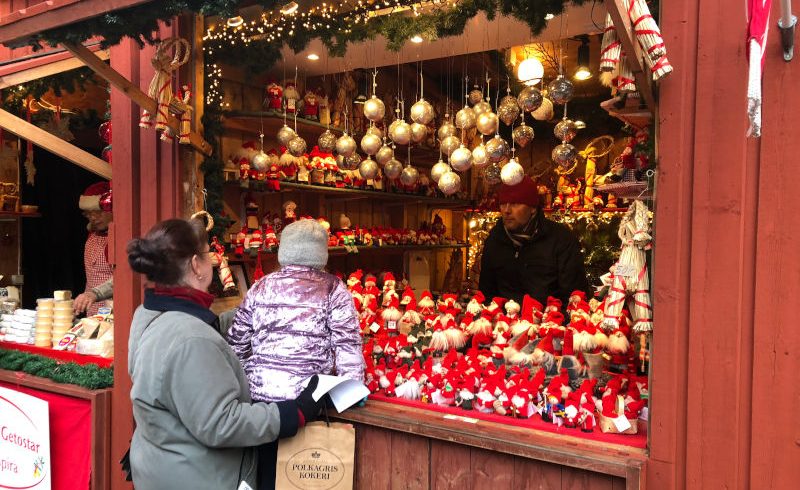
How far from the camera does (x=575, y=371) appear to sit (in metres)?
2.65

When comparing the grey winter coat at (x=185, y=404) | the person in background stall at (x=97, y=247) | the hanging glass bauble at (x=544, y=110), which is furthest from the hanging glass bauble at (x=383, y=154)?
the grey winter coat at (x=185, y=404)

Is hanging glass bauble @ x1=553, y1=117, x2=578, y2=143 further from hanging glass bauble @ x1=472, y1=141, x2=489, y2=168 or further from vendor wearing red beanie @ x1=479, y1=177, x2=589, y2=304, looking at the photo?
vendor wearing red beanie @ x1=479, y1=177, x2=589, y2=304

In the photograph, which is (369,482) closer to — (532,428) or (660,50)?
(532,428)

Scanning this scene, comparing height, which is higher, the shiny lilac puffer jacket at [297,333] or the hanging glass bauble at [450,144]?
the hanging glass bauble at [450,144]

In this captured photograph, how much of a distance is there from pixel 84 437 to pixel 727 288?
3.23 m

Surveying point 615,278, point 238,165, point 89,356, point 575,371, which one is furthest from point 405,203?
point 615,278

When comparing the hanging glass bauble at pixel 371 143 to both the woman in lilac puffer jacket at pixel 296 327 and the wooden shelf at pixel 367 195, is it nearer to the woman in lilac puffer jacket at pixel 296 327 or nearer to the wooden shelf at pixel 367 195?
the wooden shelf at pixel 367 195

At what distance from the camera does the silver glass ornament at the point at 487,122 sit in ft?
11.6

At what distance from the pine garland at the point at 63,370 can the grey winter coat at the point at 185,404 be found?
4.95 ft

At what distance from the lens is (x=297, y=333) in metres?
2.42

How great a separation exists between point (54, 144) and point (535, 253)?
10.4 feet

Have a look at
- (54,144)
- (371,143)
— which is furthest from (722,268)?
(54,144)

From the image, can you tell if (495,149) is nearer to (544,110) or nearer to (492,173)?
(544,110)

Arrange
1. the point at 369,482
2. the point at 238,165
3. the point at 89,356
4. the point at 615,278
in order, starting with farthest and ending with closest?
the point at 238,165 → the point at 89,356 → the point at 369,482 → the point at 615,278
